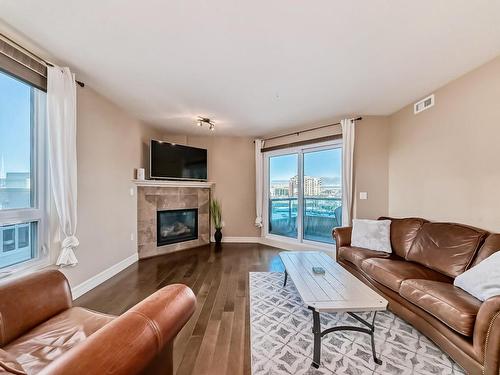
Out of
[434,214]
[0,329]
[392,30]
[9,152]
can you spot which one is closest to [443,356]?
[434,214]

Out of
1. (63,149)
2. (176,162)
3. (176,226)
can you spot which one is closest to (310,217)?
(176,226)

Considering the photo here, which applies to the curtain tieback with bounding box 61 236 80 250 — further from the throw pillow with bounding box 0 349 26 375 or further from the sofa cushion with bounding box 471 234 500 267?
the sofa cushion with bounding box 471 234 500 267

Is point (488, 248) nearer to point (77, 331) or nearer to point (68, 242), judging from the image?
point (77, 331)

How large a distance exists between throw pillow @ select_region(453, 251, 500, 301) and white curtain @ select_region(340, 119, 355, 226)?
6.74 ft

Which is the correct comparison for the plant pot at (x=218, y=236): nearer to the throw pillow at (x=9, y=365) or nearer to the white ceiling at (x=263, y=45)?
the white ceiling at (x=263, y=45)

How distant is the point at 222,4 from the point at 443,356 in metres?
3.03

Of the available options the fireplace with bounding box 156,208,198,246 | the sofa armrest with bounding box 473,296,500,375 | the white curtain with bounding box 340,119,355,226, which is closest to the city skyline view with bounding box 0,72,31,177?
the fireplace with bounding box 156,208,198,246

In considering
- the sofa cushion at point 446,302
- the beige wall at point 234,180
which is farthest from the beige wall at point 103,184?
the sofa cushion at point 446,302

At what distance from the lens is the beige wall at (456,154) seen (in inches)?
90.4

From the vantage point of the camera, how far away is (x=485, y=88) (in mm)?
2336

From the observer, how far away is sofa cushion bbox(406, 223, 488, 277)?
7.07 feet

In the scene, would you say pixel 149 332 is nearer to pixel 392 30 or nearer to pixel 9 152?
pixel 9 152

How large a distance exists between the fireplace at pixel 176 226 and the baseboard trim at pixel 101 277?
70 centimetres

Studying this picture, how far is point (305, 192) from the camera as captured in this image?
15.5 ft
